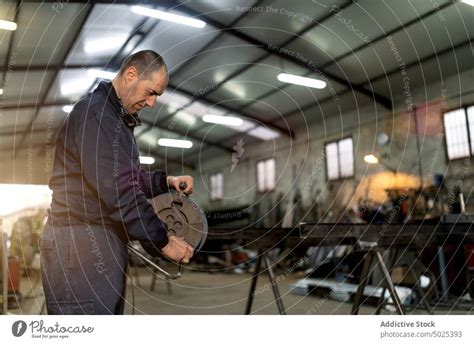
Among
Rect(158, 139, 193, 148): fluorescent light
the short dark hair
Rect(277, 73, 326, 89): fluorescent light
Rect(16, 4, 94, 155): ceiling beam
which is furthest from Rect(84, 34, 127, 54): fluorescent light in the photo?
Rect(277, 73, 326, 89): fluorescent light

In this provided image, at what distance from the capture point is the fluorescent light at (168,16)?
140cm

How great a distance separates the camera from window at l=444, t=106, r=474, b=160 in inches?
80.9

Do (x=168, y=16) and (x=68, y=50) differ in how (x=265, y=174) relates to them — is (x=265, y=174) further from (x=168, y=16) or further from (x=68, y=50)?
(x=68, y=50)

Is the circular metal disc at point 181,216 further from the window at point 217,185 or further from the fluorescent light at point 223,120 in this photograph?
the fluorescent light at point 223,120

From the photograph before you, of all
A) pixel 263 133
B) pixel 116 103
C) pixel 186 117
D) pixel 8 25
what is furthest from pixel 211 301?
pixel 8 25

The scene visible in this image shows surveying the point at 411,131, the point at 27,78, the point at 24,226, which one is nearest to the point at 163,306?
the point at 24,226

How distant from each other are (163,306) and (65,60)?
1.65 meters

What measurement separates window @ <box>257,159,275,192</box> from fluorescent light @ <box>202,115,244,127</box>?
20cm

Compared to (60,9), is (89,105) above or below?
below

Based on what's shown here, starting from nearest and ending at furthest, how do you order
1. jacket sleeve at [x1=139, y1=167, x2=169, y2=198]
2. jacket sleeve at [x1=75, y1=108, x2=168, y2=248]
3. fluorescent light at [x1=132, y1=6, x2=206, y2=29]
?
jacket sleeve at [x1=75, y1=108, x2=168, y2=248], jacket sleeve at [x1=139, y1=167, x2=169, y2=198], fluorescent light at [x1=132, y1=6, x2=206, y2=29]

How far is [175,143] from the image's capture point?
147 cm

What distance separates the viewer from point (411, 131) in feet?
13.7

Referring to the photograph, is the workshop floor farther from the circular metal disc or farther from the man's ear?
the man's ear
